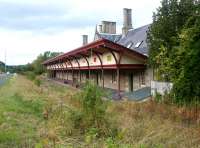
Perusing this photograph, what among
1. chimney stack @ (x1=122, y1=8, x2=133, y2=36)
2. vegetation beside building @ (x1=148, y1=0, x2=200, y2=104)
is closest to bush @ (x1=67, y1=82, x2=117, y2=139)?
vegetation beside building @ (x1=148, y1=0, x2=200, y2=104)

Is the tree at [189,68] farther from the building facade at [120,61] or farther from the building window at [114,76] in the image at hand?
the building window at [114,76]

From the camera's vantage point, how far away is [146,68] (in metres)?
30.0

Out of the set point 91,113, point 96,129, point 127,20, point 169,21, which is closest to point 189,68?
point 169,21

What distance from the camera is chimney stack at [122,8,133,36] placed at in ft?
170

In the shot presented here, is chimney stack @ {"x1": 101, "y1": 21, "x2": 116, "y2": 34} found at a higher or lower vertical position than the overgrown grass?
higher

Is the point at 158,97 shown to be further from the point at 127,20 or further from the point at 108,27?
the point at 108,27

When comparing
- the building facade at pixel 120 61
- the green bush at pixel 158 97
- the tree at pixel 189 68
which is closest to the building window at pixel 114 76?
the building facade at pixel 120 61

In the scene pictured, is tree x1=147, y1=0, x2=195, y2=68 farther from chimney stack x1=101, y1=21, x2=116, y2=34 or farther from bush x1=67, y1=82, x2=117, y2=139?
chimney stack x1=101, y1=21, x2=116, y2=34

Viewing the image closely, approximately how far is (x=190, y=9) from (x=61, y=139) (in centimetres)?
1421

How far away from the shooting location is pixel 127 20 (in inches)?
2089

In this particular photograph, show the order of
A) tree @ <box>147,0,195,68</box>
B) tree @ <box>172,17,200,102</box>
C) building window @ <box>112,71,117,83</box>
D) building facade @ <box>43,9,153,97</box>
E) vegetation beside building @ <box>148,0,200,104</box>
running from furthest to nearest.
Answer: building window @ <box>112,71,117,83</box> < building facade @ <box>43,9,153,97</box> < tree @ <box>147,0,195,68</box> < vegetation beside building @ <box>148,0,200,104</box> < tree @ <box>172,17,200,102</box>

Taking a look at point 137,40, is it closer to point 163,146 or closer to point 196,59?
point 196,59

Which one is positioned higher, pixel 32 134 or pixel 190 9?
pixel 190 9

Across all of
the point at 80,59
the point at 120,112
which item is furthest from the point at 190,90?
the point at 80,59
